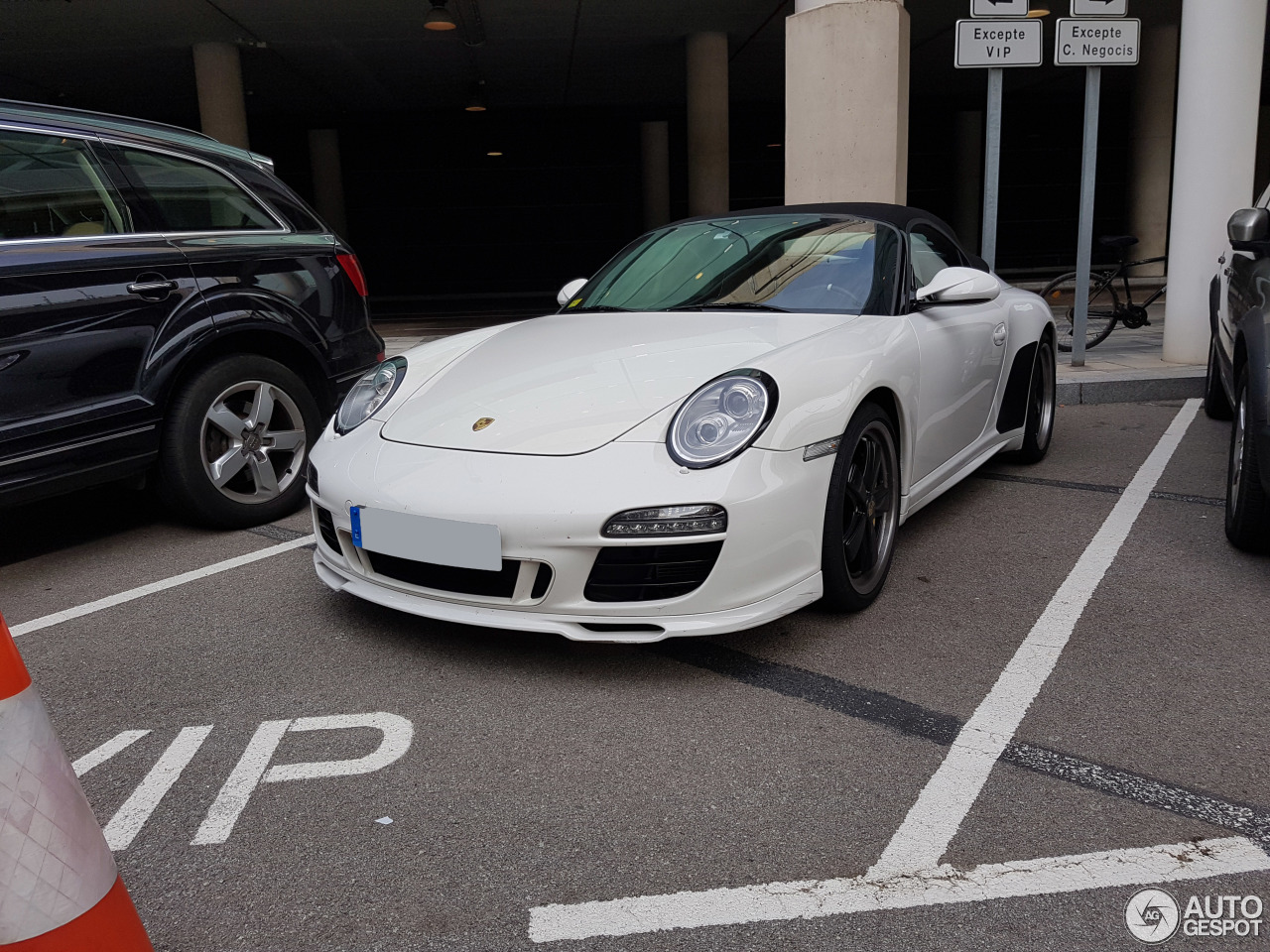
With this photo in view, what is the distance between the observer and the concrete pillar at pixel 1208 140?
6754mm

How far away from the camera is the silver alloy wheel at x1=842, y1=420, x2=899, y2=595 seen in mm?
3115

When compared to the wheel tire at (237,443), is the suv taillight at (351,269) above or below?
above

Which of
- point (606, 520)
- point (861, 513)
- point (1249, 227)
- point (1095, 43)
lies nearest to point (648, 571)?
point (606, 520)

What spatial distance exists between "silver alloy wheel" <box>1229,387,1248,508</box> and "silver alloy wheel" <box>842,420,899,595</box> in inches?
49.2

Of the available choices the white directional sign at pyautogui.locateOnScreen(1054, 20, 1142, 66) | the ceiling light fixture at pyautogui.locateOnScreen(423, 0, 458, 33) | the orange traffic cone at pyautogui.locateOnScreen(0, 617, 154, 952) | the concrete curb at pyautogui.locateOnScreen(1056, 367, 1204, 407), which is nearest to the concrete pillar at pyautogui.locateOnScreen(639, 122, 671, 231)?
the ceiling light fixture at pyautogui.locateOnScreen(423, 0, 458, 33)

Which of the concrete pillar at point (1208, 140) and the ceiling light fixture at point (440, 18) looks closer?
the concrete pillar at point (1208, 140)

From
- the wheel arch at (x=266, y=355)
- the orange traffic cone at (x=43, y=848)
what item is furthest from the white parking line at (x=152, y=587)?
the orange traffic cone at (x=43, y=848)

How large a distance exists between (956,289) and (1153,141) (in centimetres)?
1773

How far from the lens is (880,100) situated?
758 centimetres

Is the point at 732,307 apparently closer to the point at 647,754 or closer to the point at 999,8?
the point at 647,754

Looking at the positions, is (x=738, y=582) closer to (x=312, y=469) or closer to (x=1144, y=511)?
(x=312, y=469)

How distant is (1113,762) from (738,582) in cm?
95

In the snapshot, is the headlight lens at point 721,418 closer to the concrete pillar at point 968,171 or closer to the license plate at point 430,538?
the license plate at point 430,538

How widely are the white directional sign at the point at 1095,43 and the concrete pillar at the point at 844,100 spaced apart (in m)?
1.25
